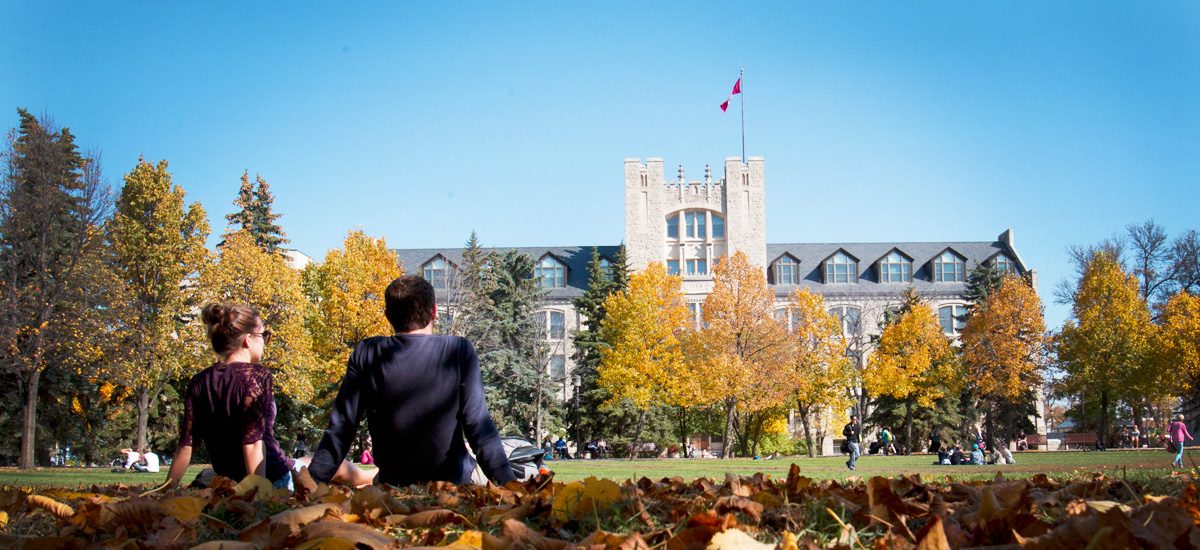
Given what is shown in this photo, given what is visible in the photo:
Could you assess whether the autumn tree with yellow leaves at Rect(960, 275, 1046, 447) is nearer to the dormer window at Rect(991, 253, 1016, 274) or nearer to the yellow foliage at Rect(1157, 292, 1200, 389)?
the yellow foliage at Rect(1157, 292, 1200, 389)

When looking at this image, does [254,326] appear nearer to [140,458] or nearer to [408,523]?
[408,523]

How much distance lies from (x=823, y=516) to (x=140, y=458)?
26.9 metres

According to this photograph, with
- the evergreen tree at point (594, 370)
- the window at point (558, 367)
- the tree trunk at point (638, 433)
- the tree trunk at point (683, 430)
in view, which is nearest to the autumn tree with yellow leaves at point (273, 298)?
the evergreen tree at point (594, 370)

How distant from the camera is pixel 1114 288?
39969 millimetres

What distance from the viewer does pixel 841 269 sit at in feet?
208

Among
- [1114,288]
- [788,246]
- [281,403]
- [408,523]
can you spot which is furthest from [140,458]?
[788,246]

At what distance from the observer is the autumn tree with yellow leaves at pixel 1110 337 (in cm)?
3919

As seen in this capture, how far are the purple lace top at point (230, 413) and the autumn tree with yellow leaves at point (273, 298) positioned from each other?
83.2ft

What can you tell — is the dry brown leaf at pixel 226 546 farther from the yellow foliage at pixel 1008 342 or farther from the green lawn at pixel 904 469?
the yellow foliage at pixel 1008 342

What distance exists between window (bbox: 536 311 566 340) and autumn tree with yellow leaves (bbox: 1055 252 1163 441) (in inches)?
1154

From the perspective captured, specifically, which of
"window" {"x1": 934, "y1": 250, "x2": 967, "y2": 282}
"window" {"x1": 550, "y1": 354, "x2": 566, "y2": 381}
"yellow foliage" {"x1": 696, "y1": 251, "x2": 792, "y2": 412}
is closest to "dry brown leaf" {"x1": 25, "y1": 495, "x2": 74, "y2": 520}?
"yellow foliage" {"x1": 696, "y1": 251, "x2": 792, "y2": 412}

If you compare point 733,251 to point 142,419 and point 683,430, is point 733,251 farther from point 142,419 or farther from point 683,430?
point 142,419

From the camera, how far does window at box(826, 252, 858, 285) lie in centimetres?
6322

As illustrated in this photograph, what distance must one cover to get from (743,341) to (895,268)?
90.5ft
